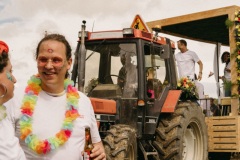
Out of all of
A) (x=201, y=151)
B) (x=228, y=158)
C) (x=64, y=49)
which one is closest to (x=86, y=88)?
(x=201, y=151)

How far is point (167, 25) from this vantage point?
1026 cm

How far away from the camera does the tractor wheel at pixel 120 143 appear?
246 inches

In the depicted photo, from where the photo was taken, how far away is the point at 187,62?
960cm

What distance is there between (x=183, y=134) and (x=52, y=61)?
15.8 ft

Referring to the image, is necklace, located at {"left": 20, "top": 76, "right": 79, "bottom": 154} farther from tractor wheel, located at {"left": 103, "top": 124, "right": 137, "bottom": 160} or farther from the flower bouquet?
the flower bouquet

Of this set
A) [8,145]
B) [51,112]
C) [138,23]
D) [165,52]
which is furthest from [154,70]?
[8,145]

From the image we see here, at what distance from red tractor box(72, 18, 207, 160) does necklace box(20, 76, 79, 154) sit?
357 centimetres

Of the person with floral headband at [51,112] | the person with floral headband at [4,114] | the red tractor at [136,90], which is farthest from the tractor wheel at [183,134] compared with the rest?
the person with floral headband at [4,114]

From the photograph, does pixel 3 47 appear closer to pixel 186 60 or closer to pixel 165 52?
pixel 165 52

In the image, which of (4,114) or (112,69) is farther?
(112,69)

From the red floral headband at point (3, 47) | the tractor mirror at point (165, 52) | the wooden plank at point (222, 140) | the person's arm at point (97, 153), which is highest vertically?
the tractor mirror at point (165, 52)

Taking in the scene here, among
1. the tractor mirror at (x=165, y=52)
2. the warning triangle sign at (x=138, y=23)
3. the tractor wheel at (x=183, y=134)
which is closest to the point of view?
the tractor mirror at (x=165, y=52)

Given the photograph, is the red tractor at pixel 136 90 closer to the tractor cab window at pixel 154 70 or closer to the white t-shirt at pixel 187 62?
the tractor cab window at pixel 154 70

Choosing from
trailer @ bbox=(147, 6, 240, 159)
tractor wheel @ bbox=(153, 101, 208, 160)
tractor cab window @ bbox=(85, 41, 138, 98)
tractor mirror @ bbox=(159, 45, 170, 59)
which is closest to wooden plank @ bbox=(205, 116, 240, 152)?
trailer @ bbox=(147, 6, 240, 159)
